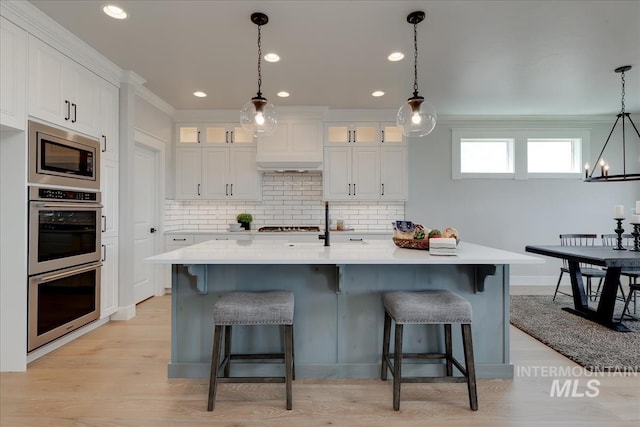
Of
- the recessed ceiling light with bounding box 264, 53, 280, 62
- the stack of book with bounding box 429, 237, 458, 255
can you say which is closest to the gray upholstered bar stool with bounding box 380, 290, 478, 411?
the stack of book with bounding box 429, 237, 458, 255

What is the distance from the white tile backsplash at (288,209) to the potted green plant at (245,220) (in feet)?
0.62

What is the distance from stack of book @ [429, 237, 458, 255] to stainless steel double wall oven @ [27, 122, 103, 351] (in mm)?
2880

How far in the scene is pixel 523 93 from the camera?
13.6ft

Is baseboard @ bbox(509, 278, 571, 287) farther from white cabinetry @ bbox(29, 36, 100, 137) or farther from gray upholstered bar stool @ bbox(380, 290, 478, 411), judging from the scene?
white cabinetry @ bbox(29, 36, 100, 137)

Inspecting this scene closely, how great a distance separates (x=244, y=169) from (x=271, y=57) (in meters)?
2.07

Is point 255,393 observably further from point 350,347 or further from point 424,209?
point 424,209

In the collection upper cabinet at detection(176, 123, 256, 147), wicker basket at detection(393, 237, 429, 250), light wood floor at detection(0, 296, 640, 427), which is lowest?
light wood floor at detection(0, 296, 640, 427)

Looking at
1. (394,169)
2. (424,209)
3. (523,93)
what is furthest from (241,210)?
(523,93)

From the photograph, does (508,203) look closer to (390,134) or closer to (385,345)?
(390,134)

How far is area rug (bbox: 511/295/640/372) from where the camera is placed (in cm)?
258

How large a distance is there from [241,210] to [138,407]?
3.51 meters

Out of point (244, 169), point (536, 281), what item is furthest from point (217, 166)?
point (536, 281)

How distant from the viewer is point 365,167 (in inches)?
193

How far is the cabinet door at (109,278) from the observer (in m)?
3.33
